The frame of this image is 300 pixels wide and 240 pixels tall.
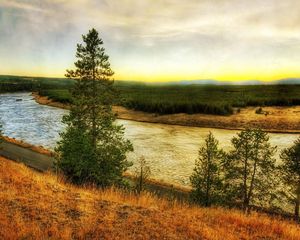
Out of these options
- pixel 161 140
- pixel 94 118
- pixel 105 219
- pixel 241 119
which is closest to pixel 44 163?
pixel 94 118

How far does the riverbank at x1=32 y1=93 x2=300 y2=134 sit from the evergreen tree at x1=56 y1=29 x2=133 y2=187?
41.8 meters

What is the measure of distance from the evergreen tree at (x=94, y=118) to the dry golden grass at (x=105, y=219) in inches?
237

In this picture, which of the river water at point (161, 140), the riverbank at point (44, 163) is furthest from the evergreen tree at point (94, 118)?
the river water at point (161, 140)

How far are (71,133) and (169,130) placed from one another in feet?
124

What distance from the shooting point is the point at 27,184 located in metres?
11.2

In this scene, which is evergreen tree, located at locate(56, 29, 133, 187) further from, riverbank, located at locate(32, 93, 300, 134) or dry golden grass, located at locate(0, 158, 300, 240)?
riverbank, located at locate(32, 93, 300, 134)

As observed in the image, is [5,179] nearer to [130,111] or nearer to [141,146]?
[141,146]

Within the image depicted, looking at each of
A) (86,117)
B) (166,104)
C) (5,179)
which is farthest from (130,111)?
(5,179)

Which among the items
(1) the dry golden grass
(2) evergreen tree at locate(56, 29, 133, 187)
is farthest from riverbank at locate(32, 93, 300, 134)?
(1) the dry golden grass

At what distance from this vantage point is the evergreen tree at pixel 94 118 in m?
17.4

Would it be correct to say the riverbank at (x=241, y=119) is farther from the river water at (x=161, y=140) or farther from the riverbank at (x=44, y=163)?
the riverbank at (x=44, y=163)

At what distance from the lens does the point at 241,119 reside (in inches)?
2467

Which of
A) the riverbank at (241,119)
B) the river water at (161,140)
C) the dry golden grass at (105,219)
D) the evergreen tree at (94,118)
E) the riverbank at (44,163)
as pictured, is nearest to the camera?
the dry golden grass at (105,219)

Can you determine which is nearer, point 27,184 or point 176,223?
point 176,223
